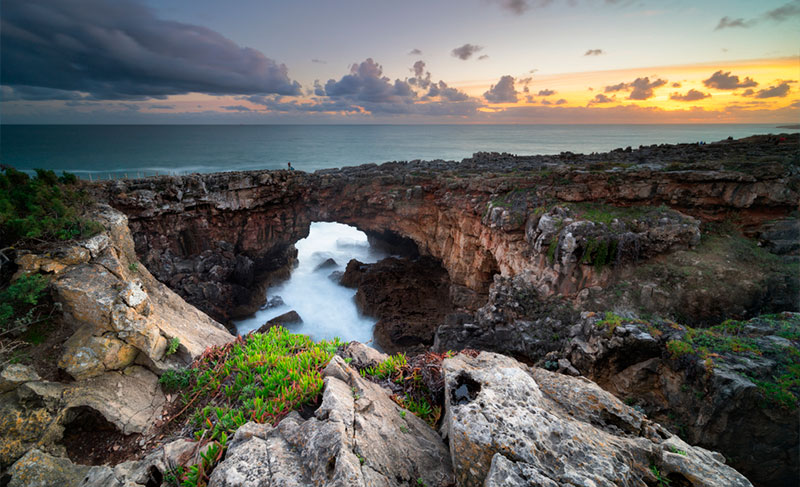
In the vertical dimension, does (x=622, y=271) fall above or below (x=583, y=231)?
below

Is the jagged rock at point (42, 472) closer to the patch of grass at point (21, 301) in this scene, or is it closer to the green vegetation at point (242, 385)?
the green vegetation at point (242, 385)

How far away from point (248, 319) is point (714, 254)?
26.5 m

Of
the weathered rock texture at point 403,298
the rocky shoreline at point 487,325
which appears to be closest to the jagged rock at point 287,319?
the rocky shoreline at point 487,325

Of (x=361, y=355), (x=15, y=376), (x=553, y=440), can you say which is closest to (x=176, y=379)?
(x=15, y=376)

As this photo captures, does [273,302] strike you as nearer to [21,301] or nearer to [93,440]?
[21,301]

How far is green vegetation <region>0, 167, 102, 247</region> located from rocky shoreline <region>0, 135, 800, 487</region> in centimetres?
56

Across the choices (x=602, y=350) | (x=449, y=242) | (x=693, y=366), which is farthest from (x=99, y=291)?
(x=449, y=242)

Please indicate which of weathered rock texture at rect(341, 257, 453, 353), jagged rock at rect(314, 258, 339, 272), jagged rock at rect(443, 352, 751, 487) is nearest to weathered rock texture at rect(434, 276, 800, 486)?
jagged rock at rect(443, 352, 751, 487)

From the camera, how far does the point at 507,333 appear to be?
14.2 meters

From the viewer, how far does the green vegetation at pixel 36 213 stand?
655 centimetres

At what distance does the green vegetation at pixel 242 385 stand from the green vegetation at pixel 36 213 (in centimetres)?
448

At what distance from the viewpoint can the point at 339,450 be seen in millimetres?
3506

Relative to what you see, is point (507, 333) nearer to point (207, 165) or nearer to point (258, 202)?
point (258, 202)

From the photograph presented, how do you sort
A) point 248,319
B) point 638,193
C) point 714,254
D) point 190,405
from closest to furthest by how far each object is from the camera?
point 190,405, point 714,254, point 638,193, point 248,319
